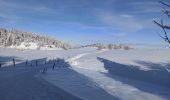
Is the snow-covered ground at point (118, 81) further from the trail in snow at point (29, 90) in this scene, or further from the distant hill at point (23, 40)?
the distant hill at point (23, 40)

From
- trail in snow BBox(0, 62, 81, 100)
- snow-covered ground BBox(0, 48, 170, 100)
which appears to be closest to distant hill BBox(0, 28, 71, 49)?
snow-covered ground BBox(0, 48, 170, 100)

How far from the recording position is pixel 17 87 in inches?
635

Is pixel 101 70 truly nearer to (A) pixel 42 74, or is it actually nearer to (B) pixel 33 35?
(A) pixel 42 74

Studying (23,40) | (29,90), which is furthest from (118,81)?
(23,40)

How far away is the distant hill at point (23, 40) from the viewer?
103m

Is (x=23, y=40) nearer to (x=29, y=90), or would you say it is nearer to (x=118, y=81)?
(x=118, y=81)

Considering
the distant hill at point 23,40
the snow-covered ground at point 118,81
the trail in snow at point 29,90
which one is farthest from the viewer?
the distant hill at point 23,40

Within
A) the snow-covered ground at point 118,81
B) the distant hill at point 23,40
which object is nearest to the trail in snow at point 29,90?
the snow-covered ground at point 118,81

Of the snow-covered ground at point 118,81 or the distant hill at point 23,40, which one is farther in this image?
the distant hill at point 23,40

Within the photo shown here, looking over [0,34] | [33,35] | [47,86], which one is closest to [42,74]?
[47,86]

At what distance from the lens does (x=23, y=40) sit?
115812 mm

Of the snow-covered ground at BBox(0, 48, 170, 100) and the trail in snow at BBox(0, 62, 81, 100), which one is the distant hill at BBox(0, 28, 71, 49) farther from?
the trail in snow at BBox(0, 62, 81, 100)

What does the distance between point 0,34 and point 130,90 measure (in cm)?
10137

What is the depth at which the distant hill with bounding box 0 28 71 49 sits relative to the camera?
103338 millimetres
